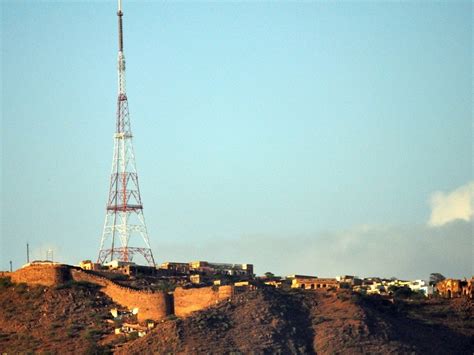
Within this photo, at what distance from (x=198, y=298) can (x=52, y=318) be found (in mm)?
9424

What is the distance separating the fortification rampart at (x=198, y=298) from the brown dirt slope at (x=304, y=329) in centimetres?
92

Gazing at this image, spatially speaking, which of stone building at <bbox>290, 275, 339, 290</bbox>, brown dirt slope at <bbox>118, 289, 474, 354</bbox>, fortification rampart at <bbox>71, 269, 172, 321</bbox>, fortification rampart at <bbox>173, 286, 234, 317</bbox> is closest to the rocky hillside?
brown dirt slope at <bbox>118, 289, 474, 354</bbox>

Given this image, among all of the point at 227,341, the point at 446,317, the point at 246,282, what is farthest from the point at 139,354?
the point at 446,317

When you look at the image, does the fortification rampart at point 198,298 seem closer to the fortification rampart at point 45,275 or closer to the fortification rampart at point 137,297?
the fortification rampart at point 137,297

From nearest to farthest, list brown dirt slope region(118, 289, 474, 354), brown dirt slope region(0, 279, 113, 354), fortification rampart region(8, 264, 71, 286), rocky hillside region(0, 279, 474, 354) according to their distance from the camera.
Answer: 1. brown dirt slope region(118, 289, 474, 354)
2. rocky hillside region(0, 279, 474, 354)
3. brown dirt slope region(0, 279, 113, 354)
4. fortification rampart region(8, 264, 71, 286)

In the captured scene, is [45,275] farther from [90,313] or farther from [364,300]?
[364,300]

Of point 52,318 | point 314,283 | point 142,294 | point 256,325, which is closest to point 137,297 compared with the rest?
point 142,294

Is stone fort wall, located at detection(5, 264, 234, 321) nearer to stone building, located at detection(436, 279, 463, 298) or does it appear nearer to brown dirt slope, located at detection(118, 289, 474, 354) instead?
brown dirt slope, located at detection(118, 289, 474, 354)

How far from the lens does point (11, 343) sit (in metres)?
118

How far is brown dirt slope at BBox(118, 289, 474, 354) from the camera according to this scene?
111 m

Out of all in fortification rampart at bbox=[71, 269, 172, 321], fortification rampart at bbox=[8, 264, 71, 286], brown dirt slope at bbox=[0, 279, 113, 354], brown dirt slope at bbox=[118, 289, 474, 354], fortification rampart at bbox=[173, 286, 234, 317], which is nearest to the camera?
brown dirt slope at bbox=[118, 289, 474, 354]

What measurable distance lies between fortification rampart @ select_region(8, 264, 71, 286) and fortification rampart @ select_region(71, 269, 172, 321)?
2.16ft

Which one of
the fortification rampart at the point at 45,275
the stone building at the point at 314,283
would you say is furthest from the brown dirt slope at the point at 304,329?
the fortification rampart at the point at 45,275

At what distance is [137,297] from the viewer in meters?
120
